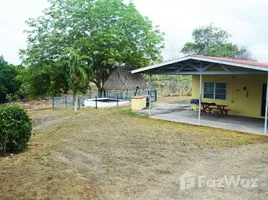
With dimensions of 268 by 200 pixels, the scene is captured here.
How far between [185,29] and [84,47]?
96.4ft

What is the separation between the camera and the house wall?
40.4ft

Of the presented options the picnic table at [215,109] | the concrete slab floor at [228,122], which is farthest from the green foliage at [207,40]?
the concrete slab floor at [228,122]

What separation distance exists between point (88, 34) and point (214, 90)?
1246cm

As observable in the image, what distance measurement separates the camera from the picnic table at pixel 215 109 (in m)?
12.7

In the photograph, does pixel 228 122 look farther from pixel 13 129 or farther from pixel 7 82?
pixel 7 82

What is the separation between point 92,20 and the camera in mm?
21156

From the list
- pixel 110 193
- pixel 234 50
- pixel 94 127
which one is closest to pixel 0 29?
pixel 94 127

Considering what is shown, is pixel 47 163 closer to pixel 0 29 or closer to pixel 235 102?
pixel 235 102

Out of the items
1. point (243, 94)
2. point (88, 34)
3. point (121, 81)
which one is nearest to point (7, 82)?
point (88, 34)

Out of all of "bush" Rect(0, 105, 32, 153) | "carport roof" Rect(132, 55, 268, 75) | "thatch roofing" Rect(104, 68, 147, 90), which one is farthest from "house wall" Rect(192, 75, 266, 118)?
"bush" Rect(0, 105, 32, 153)

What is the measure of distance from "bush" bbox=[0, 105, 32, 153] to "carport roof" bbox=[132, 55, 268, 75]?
6579 millimetres

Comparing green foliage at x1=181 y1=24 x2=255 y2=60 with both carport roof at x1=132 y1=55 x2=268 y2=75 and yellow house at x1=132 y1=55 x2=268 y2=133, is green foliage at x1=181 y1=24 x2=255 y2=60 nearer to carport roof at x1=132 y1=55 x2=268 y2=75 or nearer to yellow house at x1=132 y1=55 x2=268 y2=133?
yellow house at x1=132 y1=55 x2=268 y2=133

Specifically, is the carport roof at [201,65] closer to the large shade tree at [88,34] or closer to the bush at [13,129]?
the bush at [13,129]

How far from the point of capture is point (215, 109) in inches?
518
